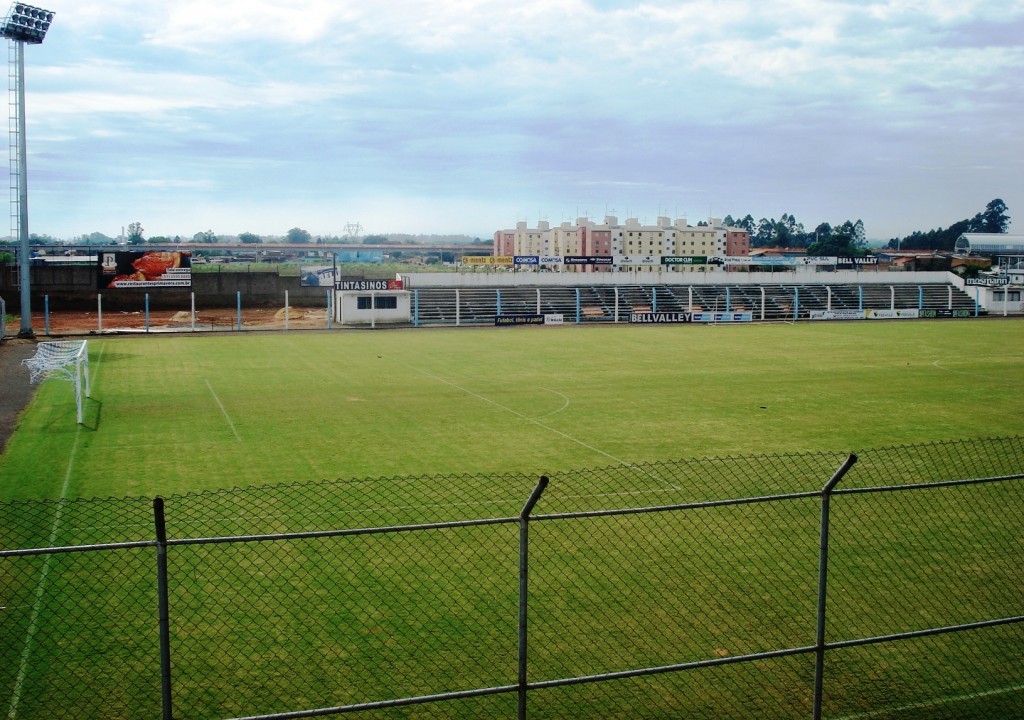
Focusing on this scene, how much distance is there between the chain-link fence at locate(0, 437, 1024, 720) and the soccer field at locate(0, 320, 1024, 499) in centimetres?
275

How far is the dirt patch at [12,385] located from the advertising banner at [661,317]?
32254 millimetres

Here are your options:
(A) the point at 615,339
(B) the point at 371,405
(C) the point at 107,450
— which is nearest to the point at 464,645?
(C) the point at 107,450

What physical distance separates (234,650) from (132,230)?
169 m

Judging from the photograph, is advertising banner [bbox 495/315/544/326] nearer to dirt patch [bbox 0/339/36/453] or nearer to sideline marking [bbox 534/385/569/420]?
dirt patch [bbox 0/339/36/453]

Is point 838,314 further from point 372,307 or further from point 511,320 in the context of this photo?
point 372,307

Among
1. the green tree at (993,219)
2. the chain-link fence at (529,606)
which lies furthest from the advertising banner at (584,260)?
the green tree at (993,219)

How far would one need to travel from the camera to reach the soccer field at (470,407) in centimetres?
1689

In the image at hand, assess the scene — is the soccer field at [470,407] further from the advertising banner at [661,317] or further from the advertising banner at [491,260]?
the advertising banner at [491,260]

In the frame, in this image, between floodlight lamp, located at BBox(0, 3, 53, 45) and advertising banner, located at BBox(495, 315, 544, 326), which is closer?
floodlight lamp, located at BBox(0, 3, 53, 45)

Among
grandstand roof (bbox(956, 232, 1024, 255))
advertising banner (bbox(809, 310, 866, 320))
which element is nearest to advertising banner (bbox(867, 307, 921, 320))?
advertising banner (bbox(809, 310, 866, 320))

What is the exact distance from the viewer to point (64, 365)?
2734 cm

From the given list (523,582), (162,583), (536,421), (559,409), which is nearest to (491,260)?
(559,409)

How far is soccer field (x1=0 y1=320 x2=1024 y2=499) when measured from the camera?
55.4 ft

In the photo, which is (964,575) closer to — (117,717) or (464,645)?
(464,645)
